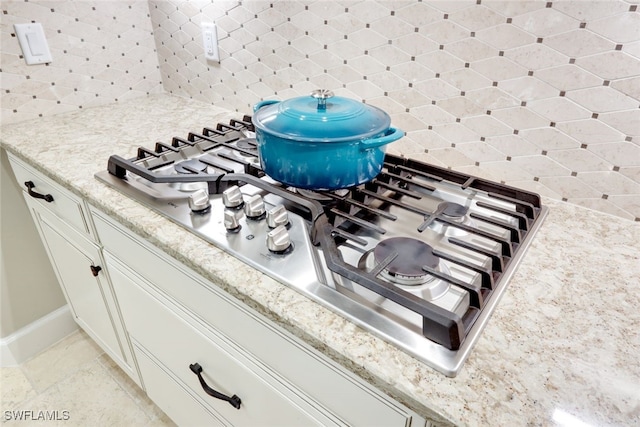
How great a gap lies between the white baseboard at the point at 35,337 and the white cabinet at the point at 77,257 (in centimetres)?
24

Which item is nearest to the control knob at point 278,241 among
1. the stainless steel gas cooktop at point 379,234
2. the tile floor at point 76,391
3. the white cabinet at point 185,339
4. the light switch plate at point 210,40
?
the stainless steel gas cooktop at point 379,234

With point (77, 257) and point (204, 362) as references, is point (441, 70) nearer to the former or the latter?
point (204, 362)

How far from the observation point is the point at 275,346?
25.5 inches

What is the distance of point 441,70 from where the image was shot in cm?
93

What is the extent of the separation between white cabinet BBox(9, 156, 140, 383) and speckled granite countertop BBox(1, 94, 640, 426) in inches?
8.9

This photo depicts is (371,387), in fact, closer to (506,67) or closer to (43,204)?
(506,67)

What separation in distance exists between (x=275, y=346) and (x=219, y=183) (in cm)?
38

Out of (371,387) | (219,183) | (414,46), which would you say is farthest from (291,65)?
(371,387)

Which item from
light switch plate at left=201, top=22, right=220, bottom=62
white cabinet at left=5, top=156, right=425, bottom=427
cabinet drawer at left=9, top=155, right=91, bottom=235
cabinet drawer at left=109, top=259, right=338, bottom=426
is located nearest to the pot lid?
white cabinet at left=5, top=156, right=425, bottom=427

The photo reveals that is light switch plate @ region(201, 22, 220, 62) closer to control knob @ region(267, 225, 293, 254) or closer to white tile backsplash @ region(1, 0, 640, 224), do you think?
white tile backsplash @ region(1, 0, 640, 224)

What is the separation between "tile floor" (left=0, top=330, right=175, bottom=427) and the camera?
1.38 m

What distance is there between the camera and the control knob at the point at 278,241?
0.66 metres

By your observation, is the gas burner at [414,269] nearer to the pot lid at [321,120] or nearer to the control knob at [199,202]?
the pot lid at [321,120]

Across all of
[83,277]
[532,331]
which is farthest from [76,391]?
[532,331]
